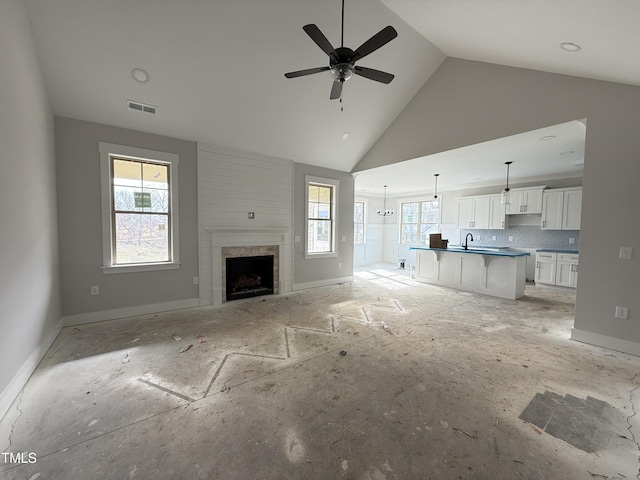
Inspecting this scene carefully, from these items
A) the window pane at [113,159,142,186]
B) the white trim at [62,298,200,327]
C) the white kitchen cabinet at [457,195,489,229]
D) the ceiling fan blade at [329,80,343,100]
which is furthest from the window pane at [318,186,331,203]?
the white kitchen cabinet at [457,195,489,229]

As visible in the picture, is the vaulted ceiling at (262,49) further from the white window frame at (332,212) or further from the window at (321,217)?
the window at (321,217)

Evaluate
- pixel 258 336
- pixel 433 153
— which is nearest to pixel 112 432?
pixel 258 336

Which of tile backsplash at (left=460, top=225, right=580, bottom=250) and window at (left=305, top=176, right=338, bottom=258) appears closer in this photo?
window at (left=305, top=176, right=338, bottom=258)

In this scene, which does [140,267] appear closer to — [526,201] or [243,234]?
[243,234]

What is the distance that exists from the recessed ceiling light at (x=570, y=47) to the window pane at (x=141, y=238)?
547 cm

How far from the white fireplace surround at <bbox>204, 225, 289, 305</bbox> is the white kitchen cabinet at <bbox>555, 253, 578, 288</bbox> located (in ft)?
21.1

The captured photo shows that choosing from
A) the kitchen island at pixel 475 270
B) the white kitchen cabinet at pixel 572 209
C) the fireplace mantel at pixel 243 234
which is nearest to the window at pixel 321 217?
the fireplace mantel at pixel 243 234

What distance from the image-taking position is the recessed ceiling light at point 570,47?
246 cm

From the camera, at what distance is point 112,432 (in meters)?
1.74

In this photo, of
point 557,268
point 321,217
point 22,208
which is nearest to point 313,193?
point 321,217

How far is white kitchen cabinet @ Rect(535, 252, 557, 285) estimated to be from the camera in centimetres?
606

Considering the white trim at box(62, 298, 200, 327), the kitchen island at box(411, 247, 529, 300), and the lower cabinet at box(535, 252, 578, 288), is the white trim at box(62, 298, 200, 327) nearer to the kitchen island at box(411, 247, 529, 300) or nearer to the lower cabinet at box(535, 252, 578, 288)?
the kitchen island at box(411, 247, 529, 300)

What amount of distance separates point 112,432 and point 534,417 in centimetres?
307

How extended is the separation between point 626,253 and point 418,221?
6626 mm
